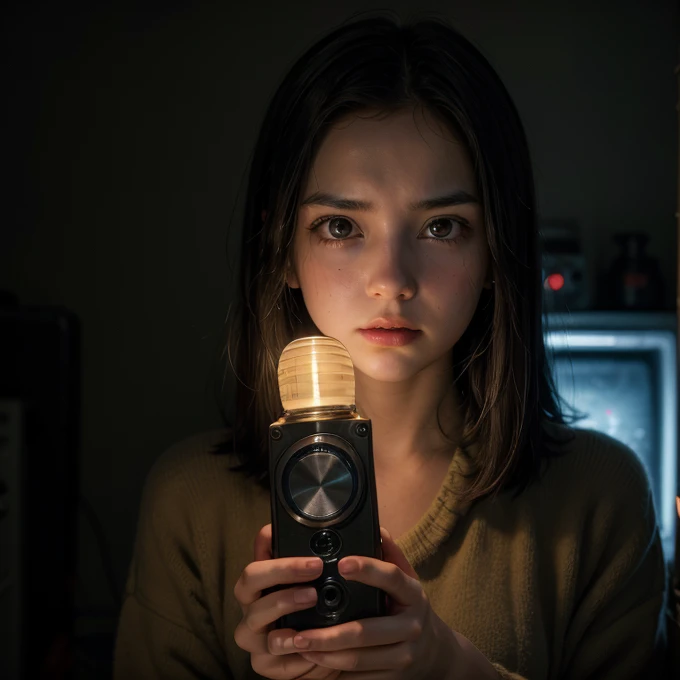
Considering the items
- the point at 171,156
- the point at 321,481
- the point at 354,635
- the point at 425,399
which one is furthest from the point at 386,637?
the point at 171,156

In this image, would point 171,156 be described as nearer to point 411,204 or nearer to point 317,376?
point 411,204

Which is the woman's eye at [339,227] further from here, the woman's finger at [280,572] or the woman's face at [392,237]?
the woman's finger at [280,572]

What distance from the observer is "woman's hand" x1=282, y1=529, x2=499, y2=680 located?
63 cm

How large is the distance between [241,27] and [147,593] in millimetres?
1733

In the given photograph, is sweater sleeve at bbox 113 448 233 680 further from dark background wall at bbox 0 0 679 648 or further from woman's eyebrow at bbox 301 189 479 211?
dark background wall at bbox 0 0 679 648

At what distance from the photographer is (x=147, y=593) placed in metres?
0.98

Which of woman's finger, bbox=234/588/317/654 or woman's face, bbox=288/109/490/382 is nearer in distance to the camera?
woman's finger, bbox=234/588/317/654

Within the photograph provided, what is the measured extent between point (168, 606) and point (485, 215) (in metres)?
0.57

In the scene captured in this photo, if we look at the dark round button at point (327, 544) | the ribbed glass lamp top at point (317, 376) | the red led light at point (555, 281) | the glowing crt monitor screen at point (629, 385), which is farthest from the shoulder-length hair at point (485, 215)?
the red led light at point (555, 281)

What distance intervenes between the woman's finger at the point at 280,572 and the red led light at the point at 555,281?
60.0 inches

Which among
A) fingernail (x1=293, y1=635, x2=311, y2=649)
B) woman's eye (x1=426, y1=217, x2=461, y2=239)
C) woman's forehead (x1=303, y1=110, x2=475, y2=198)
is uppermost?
woman's forehead (x1=303, y1=110, x2=475, y2=198)

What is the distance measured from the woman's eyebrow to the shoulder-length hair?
0.04 meters

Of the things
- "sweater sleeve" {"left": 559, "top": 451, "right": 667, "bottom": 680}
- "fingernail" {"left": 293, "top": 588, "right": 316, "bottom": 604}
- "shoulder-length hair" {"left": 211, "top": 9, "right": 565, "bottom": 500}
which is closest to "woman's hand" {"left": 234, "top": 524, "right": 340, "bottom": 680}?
"fingernail" {"left": 293, "top": 588, "right": 316, "bottom": 604}

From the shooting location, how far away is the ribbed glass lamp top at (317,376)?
680mm
